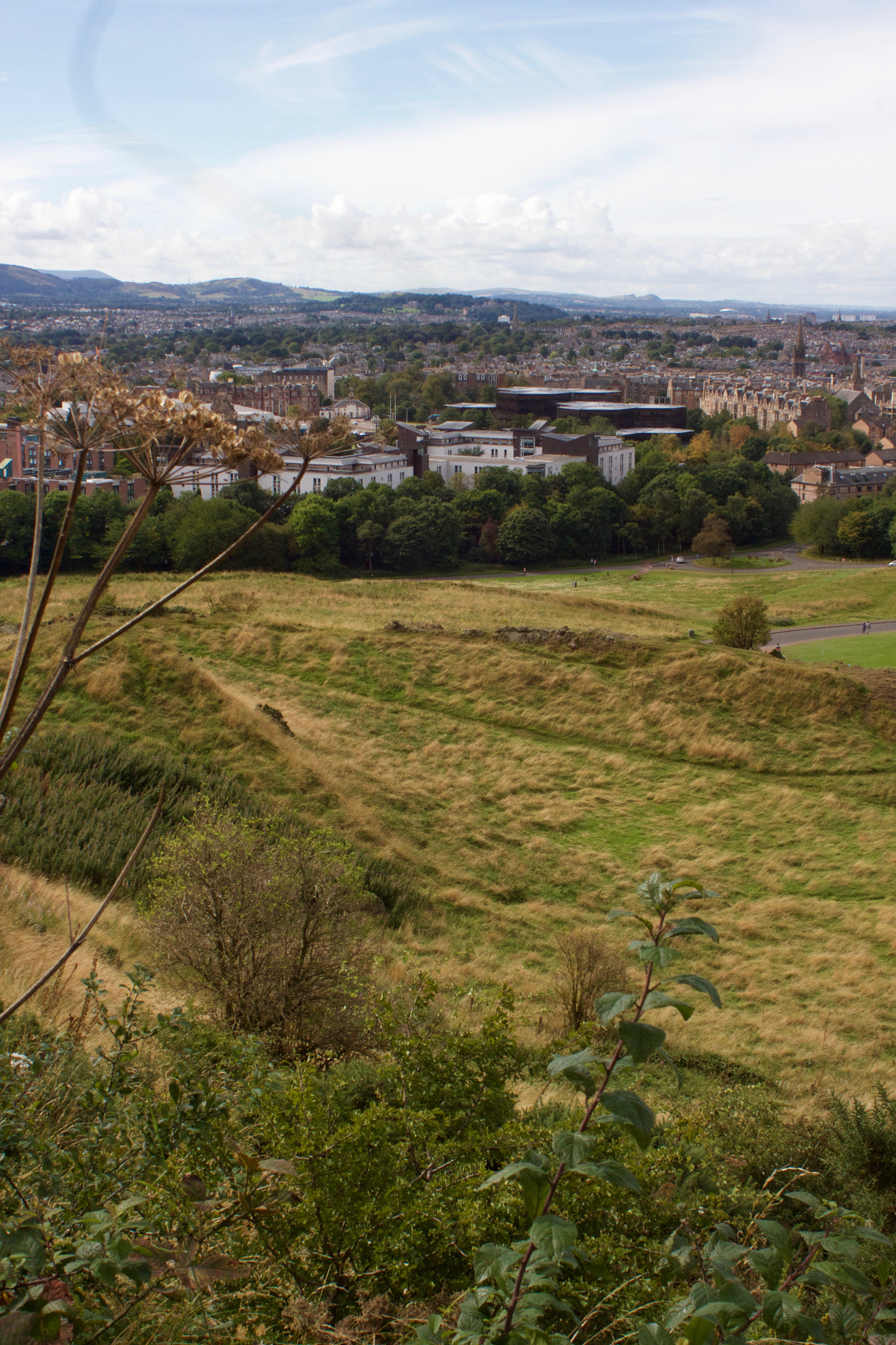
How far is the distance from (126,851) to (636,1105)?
42.9 feet

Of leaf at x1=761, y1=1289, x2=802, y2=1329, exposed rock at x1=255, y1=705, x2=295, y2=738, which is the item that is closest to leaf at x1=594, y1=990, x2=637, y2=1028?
leaf at x1=761, y1=1289, x2=802, y2=1329

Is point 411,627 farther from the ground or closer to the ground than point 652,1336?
closer to the ground

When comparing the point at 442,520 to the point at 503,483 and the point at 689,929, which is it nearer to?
the point at 503,483

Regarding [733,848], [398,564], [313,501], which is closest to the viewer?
[733,848]

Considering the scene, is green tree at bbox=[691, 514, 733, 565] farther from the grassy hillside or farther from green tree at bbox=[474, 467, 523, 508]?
the grassy hillside

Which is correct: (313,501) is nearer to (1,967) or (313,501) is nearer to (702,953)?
(702,953)

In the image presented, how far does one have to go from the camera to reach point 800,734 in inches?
1110

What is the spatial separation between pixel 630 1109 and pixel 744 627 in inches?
1467

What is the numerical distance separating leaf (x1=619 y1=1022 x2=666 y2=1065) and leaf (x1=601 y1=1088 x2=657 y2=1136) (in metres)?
0.09

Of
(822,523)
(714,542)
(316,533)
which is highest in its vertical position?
(822,523)

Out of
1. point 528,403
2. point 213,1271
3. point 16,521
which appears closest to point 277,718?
point 213,1271

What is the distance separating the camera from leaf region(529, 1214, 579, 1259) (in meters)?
2.25

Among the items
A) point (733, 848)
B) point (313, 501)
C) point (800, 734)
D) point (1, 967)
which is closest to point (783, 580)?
point (313, 501)

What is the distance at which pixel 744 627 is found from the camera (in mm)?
37719
